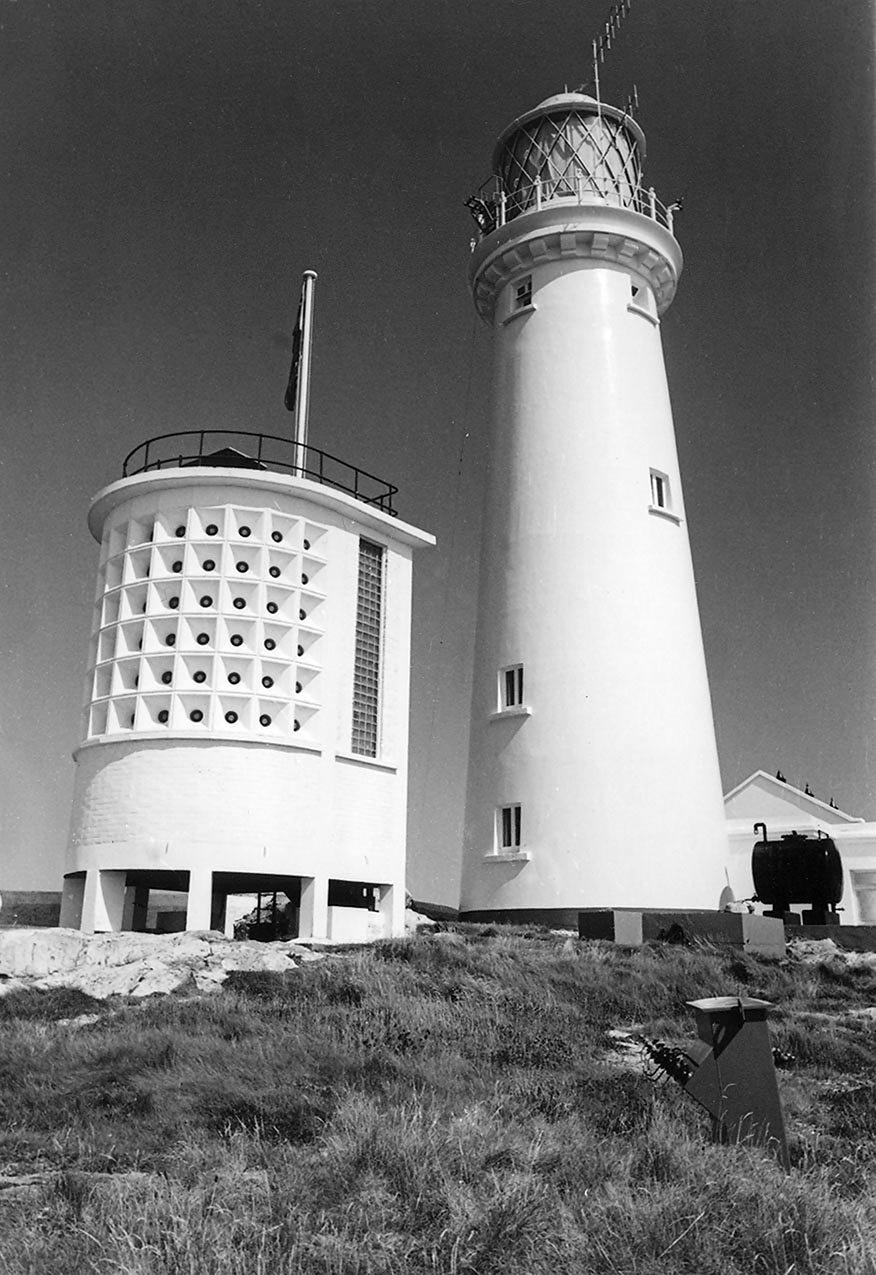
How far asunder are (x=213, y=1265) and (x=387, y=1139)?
2.39 metres

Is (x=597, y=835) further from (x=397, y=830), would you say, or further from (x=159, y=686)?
(x=159, y=686)

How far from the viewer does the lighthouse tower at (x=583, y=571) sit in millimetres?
27859

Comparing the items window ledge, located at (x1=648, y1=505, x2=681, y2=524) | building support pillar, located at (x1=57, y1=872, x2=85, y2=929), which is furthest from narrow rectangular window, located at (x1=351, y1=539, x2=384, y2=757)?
window ledge, located at (x1=648, y1=505, x2=681, y2=524)

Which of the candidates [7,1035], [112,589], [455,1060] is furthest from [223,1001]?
[112,589]

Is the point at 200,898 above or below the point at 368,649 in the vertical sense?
below

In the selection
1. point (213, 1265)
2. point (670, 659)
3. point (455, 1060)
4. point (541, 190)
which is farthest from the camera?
point (541, 190)

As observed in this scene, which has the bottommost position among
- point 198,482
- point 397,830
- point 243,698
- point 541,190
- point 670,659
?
point 397,830

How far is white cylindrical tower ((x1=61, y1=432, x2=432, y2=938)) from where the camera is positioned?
2309 centimetres

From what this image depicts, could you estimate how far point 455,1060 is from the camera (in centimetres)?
1096

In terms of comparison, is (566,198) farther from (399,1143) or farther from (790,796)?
(399,1143)

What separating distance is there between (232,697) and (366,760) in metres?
3.59

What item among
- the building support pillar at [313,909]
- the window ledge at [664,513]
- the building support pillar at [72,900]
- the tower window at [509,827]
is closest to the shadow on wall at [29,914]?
the building support pillar at [72,900]

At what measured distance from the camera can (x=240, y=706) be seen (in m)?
23.9

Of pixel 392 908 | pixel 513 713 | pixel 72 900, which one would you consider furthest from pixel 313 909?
pixel 513 713
